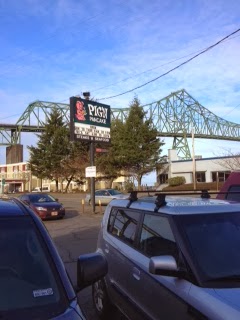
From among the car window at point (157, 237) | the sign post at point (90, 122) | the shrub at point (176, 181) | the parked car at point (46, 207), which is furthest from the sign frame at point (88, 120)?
the shrub at point (176, 181)

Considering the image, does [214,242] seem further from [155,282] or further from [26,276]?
[26,276]

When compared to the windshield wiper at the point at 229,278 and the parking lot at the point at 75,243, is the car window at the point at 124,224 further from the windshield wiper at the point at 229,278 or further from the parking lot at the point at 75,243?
the windshield wiper at the point at 229,278

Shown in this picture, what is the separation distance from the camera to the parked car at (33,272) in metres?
2.80

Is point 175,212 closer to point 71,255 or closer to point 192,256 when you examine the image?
point 192,256

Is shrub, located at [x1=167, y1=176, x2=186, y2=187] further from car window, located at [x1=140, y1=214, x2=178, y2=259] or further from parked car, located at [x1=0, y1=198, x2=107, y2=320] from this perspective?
parked car, located at [x1=0, y1=198, x2=107, y2=320]

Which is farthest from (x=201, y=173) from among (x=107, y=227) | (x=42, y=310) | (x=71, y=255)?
(x=42, y=310)

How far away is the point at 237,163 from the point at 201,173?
1052cm

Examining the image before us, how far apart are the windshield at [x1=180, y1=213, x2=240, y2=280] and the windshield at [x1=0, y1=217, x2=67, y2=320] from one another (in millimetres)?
1319

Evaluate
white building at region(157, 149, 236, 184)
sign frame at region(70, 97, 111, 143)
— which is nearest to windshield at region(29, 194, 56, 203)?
sign frame at region(70, 97, 111, 143)

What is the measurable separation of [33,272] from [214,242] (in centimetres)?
174

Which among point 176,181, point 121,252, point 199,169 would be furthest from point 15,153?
point 121,252

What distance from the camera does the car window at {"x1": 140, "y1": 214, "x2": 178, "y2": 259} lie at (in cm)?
438

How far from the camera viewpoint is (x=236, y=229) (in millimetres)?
4344

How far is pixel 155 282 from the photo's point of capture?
4.29m
